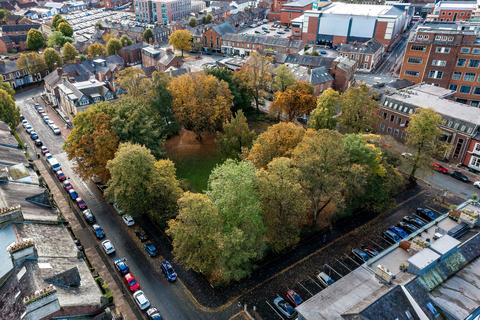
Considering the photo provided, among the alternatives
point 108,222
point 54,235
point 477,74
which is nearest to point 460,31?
point 477,74

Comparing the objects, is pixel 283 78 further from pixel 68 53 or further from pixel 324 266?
→ pixel 68 53

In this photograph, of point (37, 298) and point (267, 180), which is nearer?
point (37, 298)

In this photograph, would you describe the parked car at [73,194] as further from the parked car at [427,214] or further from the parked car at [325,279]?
the parked car at [427,214]

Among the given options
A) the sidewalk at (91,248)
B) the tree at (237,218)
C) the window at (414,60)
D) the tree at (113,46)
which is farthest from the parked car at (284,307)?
the tree at (113,46)

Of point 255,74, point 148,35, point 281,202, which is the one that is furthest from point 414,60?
point 148,35

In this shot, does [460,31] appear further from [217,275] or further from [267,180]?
[217,275]

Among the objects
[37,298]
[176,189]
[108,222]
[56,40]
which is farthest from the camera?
[56,40]
